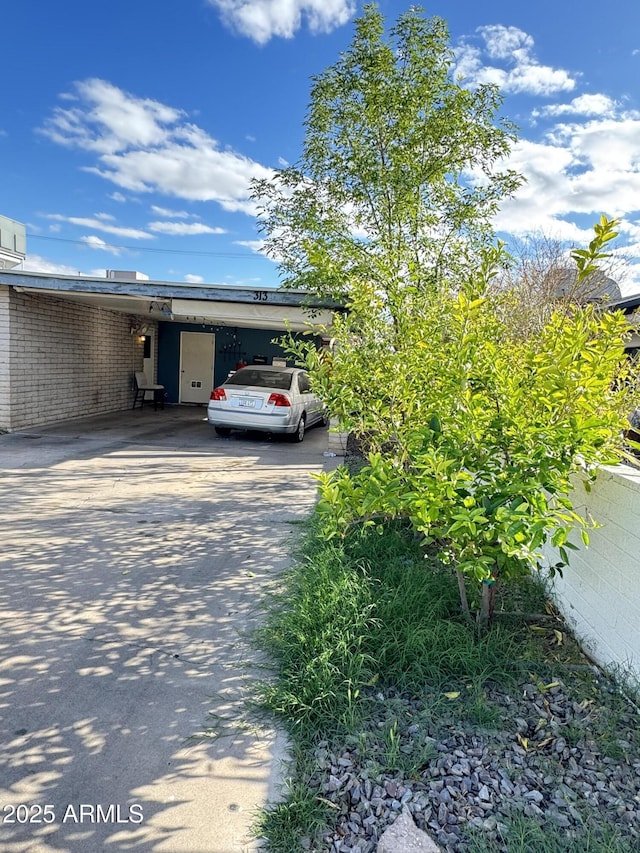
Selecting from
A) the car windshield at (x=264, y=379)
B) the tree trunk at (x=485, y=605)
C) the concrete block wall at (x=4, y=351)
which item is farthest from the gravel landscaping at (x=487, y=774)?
the concrete block wall at (x=4, y=351)

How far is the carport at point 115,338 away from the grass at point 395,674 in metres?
3.49

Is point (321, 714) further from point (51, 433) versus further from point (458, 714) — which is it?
point (51, 433)

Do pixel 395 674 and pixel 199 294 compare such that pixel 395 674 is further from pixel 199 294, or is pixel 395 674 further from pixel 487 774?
pixel 199 294

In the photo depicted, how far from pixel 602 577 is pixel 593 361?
121cm

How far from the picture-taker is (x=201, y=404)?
1598 centimetres

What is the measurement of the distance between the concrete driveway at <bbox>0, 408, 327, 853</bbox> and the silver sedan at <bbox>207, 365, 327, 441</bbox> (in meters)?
3.11

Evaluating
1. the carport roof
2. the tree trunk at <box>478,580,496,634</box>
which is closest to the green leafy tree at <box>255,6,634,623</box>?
the tree trunk at <box>478,580,496,634</box>

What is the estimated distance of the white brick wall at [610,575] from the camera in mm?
2336

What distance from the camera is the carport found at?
28.0 feet

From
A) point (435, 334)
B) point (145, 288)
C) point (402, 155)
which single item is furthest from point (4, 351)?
point (435, 334)

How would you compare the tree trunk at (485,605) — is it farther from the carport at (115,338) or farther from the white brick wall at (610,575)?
the carport at (115,338)

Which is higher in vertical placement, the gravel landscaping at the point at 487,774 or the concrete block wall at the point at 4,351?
the concrete block wall at the point at 4,351

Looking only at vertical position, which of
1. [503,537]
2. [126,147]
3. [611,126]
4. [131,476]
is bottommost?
[131,476]

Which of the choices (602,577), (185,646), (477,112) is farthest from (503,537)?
(477,112)
